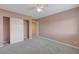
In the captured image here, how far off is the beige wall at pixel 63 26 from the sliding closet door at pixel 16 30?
2.59m

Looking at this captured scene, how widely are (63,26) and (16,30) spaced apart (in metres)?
3.07

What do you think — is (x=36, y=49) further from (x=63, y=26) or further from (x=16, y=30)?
(x=63, y=26)

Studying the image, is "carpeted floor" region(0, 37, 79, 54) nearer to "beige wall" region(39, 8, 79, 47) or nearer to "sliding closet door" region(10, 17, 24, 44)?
"sliding closet door" region(10, 17, 24, 44)

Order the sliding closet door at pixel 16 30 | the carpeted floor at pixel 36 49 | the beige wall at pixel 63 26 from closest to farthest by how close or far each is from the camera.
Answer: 1. the carpeted floor at pixel 36 49
2. the beige wall at pixel 63 26
3. the sliding closet door at pixel 16 30

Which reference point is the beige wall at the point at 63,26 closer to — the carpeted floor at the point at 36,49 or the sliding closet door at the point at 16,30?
the carpeted floor at the point at 36,49

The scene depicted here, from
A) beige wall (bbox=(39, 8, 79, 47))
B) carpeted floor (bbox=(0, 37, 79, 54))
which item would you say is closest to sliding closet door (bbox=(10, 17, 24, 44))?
carpeted floor (bbox=(0, 37, 79, 54))

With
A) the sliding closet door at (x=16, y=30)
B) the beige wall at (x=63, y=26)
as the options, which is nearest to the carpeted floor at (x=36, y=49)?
the sliding closet door at (x=16, y=30)

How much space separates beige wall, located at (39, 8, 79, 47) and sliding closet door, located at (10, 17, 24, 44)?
2.59 m

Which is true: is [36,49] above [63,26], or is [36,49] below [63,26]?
below

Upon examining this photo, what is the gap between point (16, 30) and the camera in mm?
5523

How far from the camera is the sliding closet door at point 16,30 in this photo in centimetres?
511

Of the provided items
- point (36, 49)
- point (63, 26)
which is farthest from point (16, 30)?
point (63, 26)

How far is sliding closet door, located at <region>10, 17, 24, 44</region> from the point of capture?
511 centimetres
